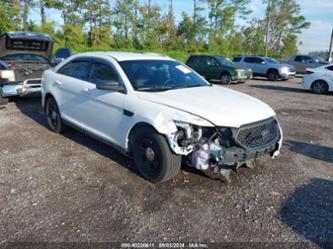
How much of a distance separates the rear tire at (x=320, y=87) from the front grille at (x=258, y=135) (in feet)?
32.1

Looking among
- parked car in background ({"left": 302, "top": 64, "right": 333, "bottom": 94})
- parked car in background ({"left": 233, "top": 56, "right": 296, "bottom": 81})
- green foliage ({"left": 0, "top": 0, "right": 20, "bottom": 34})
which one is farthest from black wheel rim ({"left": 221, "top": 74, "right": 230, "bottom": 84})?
green foliage ({"left": 0, "top": 0, "right": 20, "bottom": 34})

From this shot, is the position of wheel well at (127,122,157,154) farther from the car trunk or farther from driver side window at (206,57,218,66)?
driver side window at (206,57,218,66)

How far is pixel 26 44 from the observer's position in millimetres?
8664

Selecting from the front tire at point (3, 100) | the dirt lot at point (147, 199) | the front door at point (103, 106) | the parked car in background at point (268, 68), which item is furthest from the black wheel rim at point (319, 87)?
the front tire at point (3, 100)

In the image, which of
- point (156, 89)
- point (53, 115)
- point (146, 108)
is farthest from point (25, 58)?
point (146, 108)

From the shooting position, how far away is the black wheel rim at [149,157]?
3688 millimetres

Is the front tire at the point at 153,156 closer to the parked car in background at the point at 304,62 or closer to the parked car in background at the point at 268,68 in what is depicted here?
the parked car in background at the point at 268,68

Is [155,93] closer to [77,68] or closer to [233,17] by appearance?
[77,68]

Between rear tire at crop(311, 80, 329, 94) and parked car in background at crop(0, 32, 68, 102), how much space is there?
412 inches

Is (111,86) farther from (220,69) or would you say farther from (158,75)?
(220,69)

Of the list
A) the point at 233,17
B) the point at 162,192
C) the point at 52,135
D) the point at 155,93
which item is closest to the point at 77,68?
the point at 52,135

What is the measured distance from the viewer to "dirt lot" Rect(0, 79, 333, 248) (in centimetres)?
294

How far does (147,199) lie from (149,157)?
54 centimetres

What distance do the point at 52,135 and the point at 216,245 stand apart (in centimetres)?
411
